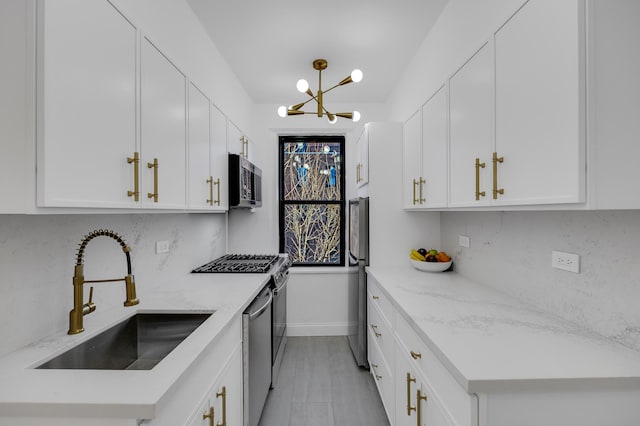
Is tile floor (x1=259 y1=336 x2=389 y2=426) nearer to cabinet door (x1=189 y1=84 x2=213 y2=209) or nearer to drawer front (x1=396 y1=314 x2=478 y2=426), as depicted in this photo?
drawer front (x1=396 y1=314 x2=478 y2=426)

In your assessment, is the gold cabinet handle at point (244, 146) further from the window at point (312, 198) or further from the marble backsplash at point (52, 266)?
the marble backsplash at point (52, 266)

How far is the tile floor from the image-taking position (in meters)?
2.14

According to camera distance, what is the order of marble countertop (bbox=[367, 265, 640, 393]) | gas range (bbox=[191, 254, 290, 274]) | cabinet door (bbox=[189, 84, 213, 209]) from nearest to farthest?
marble countertop (bbox=[367, 265, 640, 393]) → cabinet door (bbox=[189, 84, 213, 209]) → gas range (bbox=[191, 254, 290, 274])

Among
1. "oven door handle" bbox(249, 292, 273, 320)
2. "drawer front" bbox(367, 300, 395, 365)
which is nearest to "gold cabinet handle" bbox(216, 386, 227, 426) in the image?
"oven door handle" bbox(249, 292, 273, 320)

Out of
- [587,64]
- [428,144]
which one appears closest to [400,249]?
[428,144]

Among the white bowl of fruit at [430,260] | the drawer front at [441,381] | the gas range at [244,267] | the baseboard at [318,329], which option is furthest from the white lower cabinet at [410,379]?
the baseboard at [318,329]

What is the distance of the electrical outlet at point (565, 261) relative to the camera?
130cm

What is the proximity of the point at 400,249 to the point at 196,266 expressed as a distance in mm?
1743

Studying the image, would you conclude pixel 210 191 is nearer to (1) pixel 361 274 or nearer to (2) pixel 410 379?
(1) pixel 361 274

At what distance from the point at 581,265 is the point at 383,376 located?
1395 millimetres

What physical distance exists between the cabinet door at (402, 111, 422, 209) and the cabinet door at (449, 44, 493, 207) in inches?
22.0

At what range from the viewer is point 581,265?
4.23 ft

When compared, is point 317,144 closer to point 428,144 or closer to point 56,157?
point 428,144

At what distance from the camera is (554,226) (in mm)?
1433
